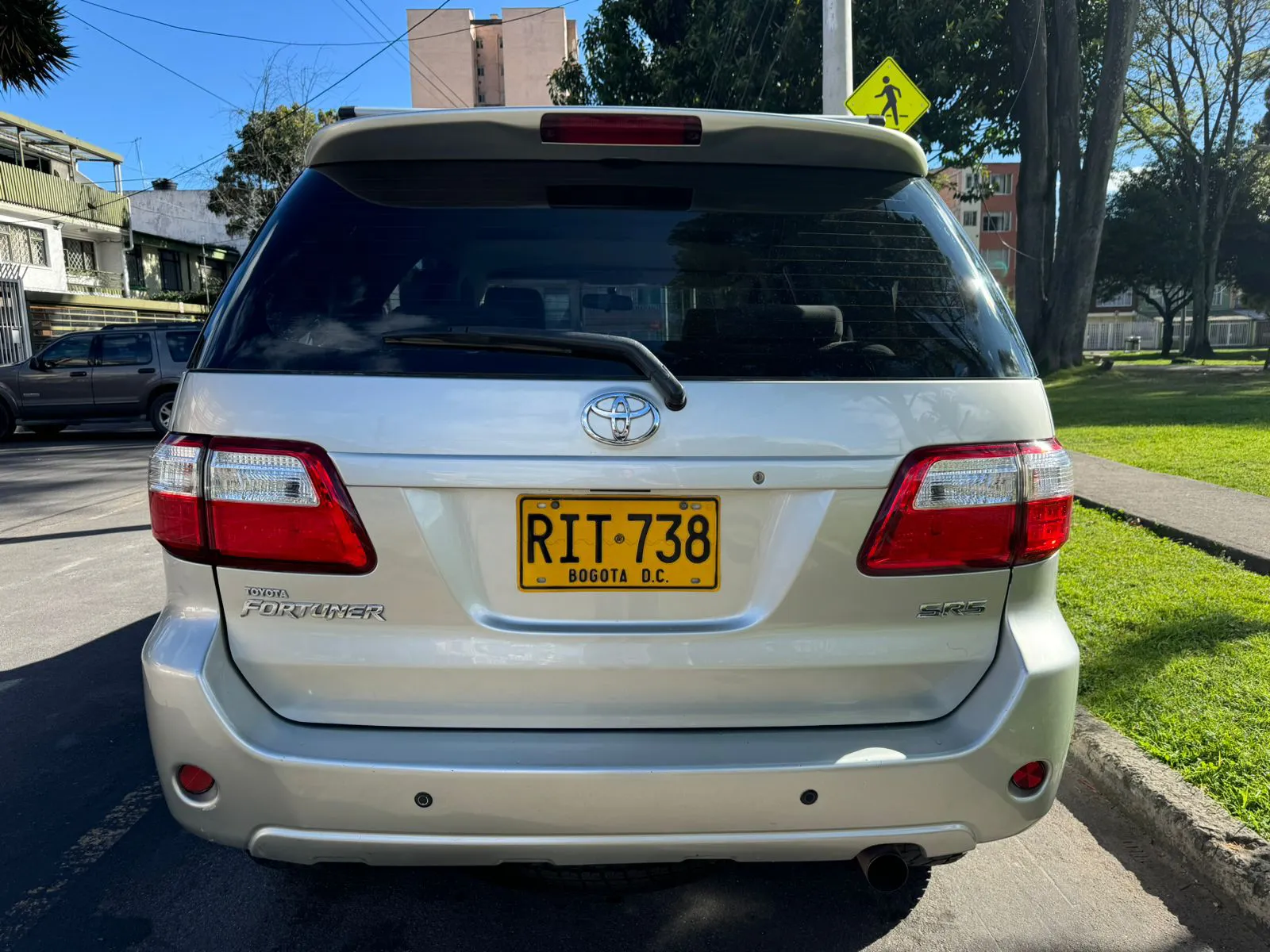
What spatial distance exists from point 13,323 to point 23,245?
28.0 feet

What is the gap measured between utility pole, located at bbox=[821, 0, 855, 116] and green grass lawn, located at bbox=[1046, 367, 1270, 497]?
4226 millimetres

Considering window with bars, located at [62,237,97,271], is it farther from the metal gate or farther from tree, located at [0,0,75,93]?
tree, located at [0,0,75,93]

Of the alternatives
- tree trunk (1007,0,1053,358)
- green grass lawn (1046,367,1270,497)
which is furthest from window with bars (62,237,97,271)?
green grass lawn (1046,367,1270,497)

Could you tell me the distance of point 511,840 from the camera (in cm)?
177

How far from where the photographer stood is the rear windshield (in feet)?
6.17

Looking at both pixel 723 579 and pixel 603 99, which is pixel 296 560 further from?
pixel 603 99

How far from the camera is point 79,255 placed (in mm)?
36062

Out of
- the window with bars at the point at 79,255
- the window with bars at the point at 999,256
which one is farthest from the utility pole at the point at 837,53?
the window with bars at the point at 999,256

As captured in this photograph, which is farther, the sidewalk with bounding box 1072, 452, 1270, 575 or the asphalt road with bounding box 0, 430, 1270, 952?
the sidewalk with bounding box 1072, 452, 1270, 575

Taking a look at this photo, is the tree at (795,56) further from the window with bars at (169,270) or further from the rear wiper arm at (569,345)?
the window with bars at (169,270)

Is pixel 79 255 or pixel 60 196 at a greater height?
pixel 60 196

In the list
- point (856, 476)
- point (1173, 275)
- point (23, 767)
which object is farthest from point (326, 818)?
point (1173, 275)

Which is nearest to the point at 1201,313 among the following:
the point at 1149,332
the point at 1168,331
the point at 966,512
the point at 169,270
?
the point at 1168,331

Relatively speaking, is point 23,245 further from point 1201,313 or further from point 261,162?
point 1201,313
